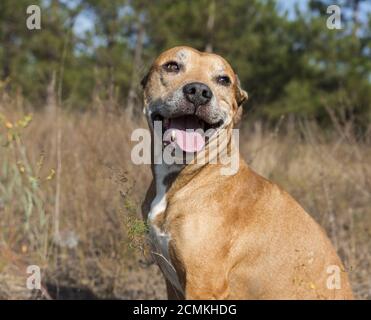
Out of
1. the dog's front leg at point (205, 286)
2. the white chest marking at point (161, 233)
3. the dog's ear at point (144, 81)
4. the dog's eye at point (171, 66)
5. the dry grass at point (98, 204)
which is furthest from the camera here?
the dry grass at point (98, 204)

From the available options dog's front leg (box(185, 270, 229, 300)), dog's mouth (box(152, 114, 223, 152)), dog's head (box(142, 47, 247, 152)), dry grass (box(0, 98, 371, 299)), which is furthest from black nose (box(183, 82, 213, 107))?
dry grass (box(0, 98, 371, 299))

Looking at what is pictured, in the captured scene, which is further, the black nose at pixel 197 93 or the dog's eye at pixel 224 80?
the dog's eye at pixel 224 80

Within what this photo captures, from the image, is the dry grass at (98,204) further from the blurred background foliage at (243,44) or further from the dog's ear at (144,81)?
the blurred background foliage at (243,44)

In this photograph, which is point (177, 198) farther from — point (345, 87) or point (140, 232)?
point (345, 87)

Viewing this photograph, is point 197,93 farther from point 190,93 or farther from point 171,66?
point 171,66

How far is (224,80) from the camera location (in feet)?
11.8

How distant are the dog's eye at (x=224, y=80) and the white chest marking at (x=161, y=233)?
634 mm

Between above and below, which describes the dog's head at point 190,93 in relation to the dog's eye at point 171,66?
below

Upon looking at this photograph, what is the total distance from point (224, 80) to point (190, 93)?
0.45m

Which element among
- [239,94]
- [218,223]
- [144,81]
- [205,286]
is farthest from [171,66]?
[205,286]

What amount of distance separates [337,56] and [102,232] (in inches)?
506

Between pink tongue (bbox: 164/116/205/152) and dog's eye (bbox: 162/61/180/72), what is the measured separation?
36cm

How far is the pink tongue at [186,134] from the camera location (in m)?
3.23

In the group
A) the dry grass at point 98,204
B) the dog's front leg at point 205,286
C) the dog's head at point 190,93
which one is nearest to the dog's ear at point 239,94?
the dog's head at point 190,93
